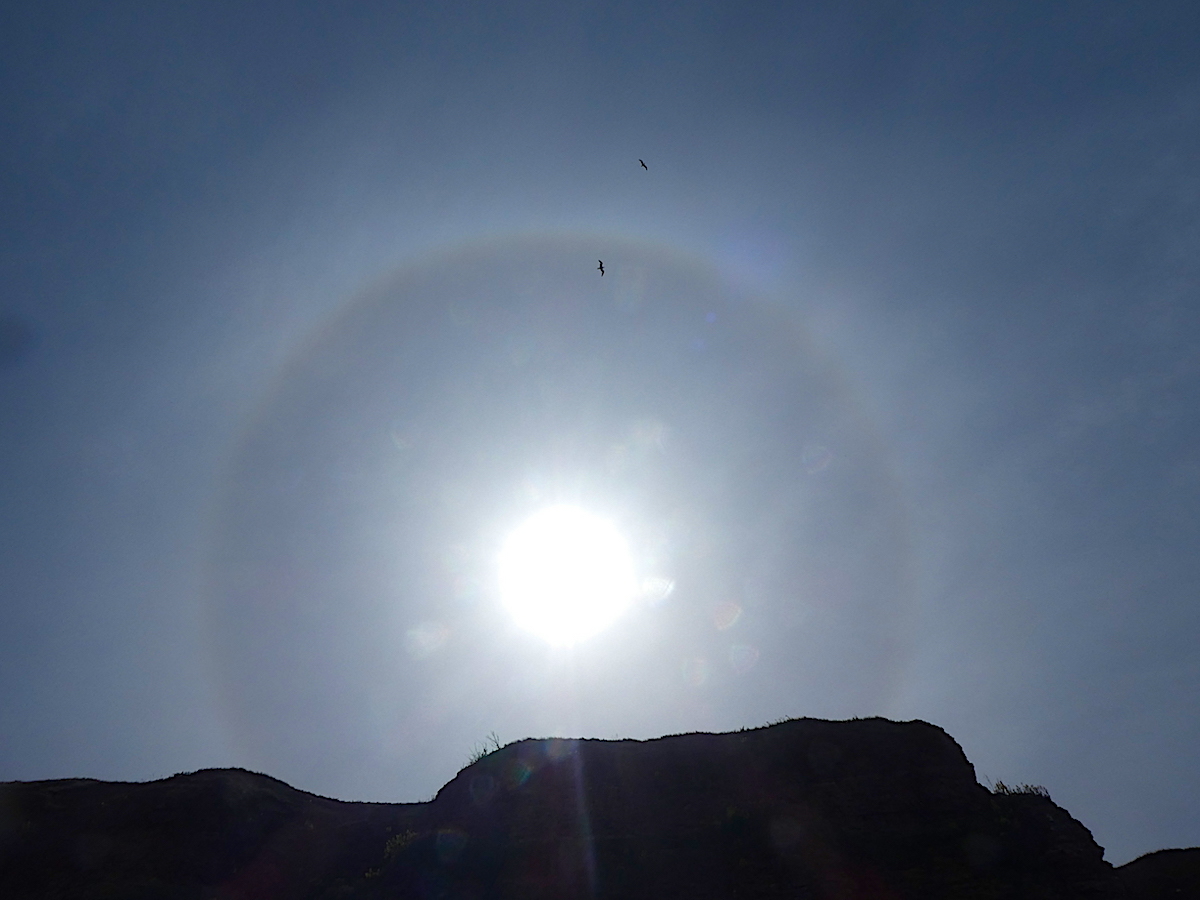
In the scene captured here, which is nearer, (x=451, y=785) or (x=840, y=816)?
(x=840, y=816)

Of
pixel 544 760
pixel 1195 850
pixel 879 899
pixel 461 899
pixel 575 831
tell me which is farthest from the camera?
pixel 1195 850

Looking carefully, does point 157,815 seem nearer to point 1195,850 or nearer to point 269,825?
point 269,825

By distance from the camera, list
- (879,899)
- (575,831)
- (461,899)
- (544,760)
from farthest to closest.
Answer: (544,760)
(575,831)
(461,899)
(879,899)

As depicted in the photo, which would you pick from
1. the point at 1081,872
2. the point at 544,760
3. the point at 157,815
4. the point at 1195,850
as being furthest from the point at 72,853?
the point at 1195,850

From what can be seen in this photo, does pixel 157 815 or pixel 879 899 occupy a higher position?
pixel 157 815

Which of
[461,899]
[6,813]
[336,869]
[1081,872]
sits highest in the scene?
[6,813]

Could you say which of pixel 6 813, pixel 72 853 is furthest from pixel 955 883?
pixel 6 813
